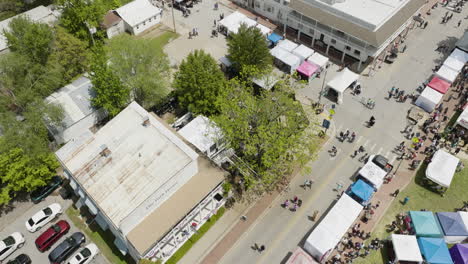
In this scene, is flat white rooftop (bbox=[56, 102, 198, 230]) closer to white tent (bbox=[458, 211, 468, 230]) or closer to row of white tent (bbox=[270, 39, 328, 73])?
row of white tent (bbox=[270, 39, 328, 73])

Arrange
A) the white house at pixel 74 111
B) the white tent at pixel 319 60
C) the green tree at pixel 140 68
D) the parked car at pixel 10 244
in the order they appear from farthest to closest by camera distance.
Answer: the white tent at pixel 319 60 → the green tree at pixel 140 68 → the white house at pixel 74 111 → the parked car at pixel 10 244

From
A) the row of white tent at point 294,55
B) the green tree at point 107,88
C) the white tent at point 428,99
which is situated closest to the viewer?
the green tree at point 107,88

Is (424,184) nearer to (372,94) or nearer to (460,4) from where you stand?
(372,94)

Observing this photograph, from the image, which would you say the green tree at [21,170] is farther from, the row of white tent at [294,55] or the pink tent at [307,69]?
the pink tent at [307,69]

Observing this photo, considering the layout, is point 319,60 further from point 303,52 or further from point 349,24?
point 349,24

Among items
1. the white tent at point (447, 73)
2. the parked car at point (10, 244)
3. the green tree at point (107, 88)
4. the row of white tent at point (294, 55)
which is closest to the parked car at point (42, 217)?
the parked car at point (10, 244)

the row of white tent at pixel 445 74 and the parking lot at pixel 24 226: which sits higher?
the row of white tent at pixel 445 74
